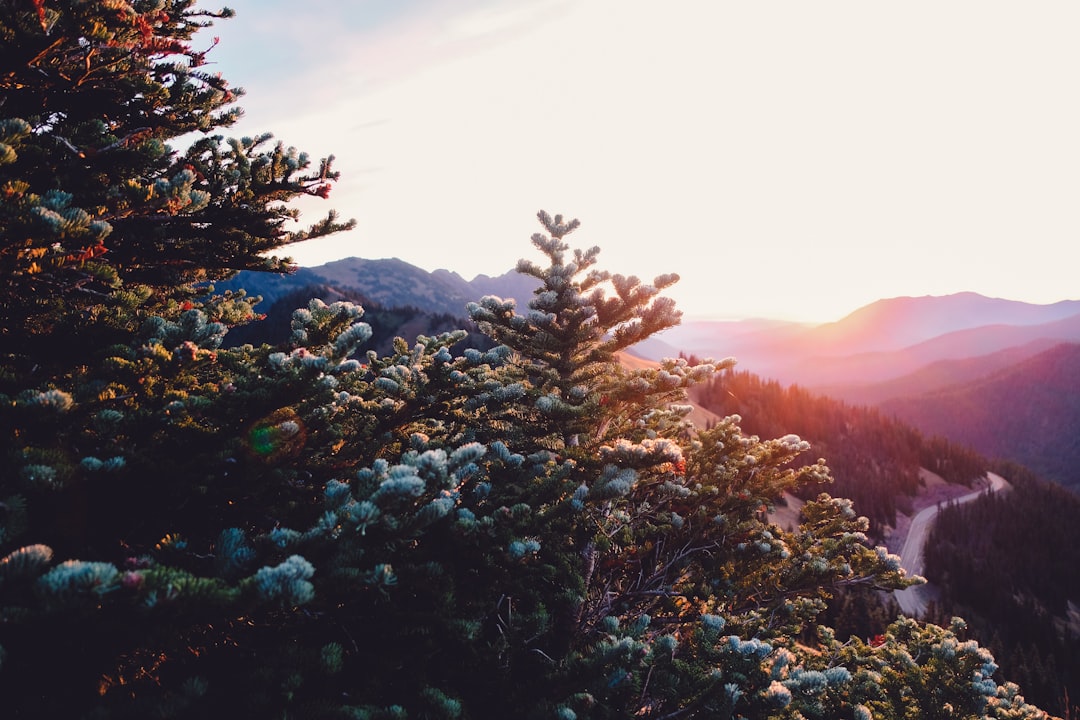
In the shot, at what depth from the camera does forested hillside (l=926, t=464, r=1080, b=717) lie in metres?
39.4

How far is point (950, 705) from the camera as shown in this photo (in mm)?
7039

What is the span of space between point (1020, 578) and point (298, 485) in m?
96.3

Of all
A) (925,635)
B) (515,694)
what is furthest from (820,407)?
(515,694)

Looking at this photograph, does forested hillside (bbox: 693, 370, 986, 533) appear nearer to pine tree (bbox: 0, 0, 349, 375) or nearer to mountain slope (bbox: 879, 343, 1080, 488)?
mountain slope (bbox: 879, 343, 1080, 488)

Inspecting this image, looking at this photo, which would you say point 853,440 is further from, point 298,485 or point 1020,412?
point 1020,412

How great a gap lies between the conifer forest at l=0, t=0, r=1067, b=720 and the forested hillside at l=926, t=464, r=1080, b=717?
4468 centimetres

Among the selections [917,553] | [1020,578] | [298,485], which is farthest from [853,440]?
[298,485]

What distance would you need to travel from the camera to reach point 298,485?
16.3 feet

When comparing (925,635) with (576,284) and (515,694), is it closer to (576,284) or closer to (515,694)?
(515,694)

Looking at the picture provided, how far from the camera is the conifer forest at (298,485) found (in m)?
3.08

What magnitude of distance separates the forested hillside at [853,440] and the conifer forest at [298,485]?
83.4 metres

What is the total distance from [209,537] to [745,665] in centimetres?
529

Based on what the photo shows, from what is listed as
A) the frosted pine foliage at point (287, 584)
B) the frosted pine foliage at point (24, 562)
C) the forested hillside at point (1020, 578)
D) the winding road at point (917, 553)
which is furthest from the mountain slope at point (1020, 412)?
the frosted pine foliage at point (24, 562)

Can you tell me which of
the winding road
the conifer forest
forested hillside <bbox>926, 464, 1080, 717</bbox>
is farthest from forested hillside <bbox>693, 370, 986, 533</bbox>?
the conifer forest
